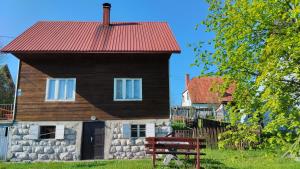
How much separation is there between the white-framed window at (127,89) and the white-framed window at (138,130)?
1.53 meters

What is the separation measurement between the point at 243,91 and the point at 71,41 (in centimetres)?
1276

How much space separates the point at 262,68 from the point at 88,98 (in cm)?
1160

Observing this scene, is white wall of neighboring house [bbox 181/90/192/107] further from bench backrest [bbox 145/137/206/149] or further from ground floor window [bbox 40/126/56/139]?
bench backrest [bbox 145/137/206/149]

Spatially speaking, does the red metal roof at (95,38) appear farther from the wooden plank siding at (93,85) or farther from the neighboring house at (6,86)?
the neighboring house at (6,86)

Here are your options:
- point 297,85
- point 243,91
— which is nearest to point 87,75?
point 243,91

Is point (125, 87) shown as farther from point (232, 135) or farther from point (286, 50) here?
point (286, 50)

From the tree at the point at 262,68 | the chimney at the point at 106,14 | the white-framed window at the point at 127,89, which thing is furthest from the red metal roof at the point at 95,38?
the tree at the point at 262,68

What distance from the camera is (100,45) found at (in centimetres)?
1745

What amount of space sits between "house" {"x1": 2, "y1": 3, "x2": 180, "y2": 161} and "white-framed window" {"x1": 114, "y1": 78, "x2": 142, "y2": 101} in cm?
6

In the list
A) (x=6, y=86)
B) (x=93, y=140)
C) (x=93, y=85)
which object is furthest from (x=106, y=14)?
(x=6, y=86)

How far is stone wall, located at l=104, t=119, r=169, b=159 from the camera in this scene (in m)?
16.3

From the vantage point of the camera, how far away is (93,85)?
56.0ft

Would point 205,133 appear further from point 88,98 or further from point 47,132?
point 47,132

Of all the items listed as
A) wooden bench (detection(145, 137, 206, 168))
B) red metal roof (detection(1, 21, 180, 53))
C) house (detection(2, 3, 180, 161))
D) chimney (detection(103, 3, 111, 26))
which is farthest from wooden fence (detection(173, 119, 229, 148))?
chimney (detection(103, 3, 111, 26))
